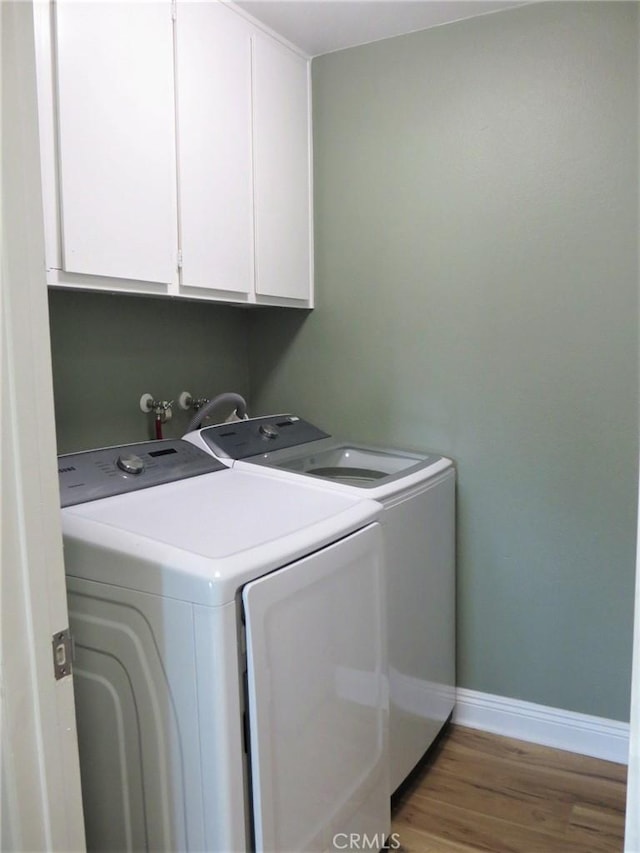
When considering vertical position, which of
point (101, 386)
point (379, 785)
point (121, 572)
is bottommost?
point (379, 785)

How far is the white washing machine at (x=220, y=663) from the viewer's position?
1.14 meters

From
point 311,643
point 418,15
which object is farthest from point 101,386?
point 418,15

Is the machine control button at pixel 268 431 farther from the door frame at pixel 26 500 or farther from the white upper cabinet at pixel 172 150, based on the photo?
the door frame at pixel 26 500

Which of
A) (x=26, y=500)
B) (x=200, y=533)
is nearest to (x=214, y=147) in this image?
(x=200, y=533)

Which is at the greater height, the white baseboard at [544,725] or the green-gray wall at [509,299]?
the green-gray wall at [509,299]

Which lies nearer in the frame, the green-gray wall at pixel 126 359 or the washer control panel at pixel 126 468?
the washer control panel at pixel 126 468

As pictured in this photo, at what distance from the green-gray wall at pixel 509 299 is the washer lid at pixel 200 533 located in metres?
0.78

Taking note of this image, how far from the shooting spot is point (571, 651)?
2119 millimetres

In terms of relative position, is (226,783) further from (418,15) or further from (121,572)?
(418,15)

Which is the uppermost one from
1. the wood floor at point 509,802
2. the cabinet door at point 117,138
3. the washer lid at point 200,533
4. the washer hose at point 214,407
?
the cabinet door at point 117,138

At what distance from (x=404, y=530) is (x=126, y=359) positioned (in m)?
1.03

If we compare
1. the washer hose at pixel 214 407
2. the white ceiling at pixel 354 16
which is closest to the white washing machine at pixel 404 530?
the washer hose at pixel 214 407

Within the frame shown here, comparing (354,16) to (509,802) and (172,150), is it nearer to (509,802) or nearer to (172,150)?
(172,150)

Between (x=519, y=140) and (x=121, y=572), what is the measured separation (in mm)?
1757
